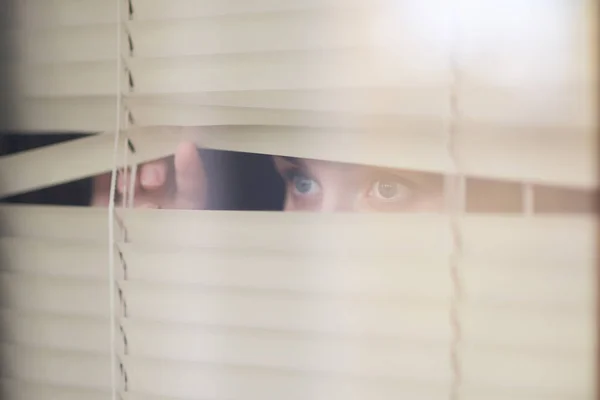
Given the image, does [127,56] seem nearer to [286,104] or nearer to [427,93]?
[286,104]

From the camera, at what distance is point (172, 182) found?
2.70 feet

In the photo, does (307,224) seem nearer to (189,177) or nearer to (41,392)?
(189,177)

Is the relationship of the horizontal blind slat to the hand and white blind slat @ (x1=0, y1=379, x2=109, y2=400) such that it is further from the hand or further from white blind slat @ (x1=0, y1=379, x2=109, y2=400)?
white blind slat @ (x1=0, y1=379, x2=109, y2=400)

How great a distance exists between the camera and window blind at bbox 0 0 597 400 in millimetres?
687

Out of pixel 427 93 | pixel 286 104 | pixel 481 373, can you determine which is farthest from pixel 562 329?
pixel 286 104

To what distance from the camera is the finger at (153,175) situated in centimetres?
82

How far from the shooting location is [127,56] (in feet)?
2.70

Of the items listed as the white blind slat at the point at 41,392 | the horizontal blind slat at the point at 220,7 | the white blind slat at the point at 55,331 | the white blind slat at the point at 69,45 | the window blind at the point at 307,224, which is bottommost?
the white blind slat at the point at 41,392

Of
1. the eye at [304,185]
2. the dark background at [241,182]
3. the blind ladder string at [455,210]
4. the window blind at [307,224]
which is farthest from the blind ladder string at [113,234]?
the blind ladder string at [455,210]

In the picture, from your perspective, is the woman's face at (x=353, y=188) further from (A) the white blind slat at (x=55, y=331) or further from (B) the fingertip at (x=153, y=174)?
(A) the white blind slat at (x=55, y=331)

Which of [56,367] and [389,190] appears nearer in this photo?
[389,190]

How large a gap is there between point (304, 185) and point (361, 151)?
0.08 meters

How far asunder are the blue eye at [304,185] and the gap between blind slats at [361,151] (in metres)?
0.03

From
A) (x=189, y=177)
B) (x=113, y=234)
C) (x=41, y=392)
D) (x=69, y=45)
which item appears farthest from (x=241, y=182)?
(x=41, y=392)
